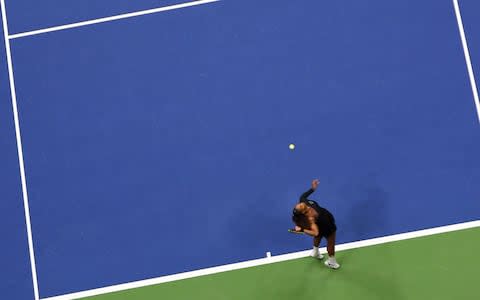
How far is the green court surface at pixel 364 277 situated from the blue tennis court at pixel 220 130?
297mm

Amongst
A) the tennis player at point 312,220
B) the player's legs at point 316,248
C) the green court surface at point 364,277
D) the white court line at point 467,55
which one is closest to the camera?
the tennis player at point 312,220

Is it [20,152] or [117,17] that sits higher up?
[117,17]

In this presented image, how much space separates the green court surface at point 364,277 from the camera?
35.2 feet

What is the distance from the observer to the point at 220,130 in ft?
37.6

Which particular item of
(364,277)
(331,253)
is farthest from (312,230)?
(364,277)

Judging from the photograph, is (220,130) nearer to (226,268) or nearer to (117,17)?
(226,268)

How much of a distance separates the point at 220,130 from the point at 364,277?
361 centimetres

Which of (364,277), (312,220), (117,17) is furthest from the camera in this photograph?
(117,17)

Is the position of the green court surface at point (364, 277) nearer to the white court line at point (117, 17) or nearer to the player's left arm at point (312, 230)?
the player's left arm at point (312, 230)

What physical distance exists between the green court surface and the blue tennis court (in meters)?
0.30

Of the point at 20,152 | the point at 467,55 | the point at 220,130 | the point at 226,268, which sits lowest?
the point at 226,268

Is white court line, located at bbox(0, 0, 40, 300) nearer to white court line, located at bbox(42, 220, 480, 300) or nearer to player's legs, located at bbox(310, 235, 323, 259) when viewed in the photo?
white court line, located at bbox(42, 220, 480, 300)

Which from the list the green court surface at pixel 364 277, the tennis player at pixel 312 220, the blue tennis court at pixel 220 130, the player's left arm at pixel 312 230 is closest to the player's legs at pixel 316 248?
the green court surface at pixel 364 277

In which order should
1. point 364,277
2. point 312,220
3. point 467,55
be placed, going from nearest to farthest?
point 312,220 → point 364,277 → point 467,55
